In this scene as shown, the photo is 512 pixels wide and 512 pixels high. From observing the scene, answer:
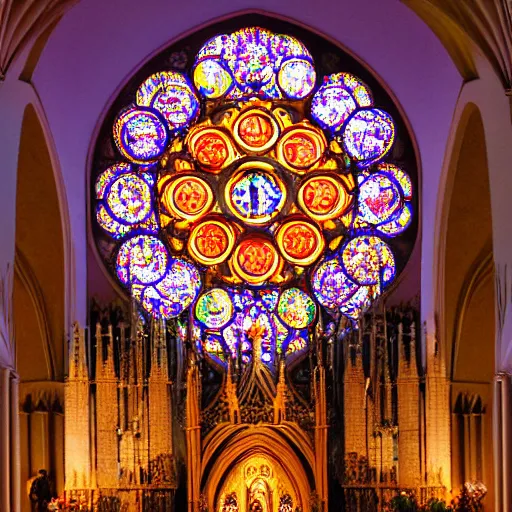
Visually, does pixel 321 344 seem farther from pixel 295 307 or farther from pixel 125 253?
pixel 125 253

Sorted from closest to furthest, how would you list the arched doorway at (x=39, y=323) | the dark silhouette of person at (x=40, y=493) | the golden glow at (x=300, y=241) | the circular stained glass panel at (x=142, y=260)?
the dark silhouette of person at (x=40, y=493)
the arched doorway at (x=39, y=323)
the circular stained glass panel at (x=142, y=260)
the golden glow at (x=300, y=241)

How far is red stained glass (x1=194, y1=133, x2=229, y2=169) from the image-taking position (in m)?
26.1

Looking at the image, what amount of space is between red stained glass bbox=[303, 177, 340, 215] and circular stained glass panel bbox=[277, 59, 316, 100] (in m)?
1.49

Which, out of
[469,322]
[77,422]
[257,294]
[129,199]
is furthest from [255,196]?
[77,422]

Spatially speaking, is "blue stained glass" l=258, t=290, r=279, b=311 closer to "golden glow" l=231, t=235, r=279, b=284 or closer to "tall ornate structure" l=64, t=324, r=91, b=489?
"golden glow" l=231, t=235, r=279, b=284

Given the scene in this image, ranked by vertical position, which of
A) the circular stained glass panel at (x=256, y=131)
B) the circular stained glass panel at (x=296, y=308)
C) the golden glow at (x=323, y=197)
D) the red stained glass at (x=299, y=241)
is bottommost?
the circular stained glass panel at (x=296, y=308)

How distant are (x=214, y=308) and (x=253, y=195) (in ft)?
6.27

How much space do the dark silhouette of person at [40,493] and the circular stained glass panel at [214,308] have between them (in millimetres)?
3777

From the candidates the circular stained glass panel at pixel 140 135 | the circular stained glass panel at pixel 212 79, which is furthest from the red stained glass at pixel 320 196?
the circular stained glass panel at pixel 140 135

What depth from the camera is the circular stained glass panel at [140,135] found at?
26.0 m

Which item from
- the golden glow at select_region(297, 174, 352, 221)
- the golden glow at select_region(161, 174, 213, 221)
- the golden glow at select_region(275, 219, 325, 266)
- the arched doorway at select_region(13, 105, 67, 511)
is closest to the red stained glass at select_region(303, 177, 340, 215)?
the golden glow at select_region(297, 174, 352, 221)

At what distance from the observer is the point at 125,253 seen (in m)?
25.5

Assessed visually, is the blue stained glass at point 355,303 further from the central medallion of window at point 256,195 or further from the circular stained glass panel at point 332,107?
the circular stained glass panel at point 332,107

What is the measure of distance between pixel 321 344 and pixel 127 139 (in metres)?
4.74
